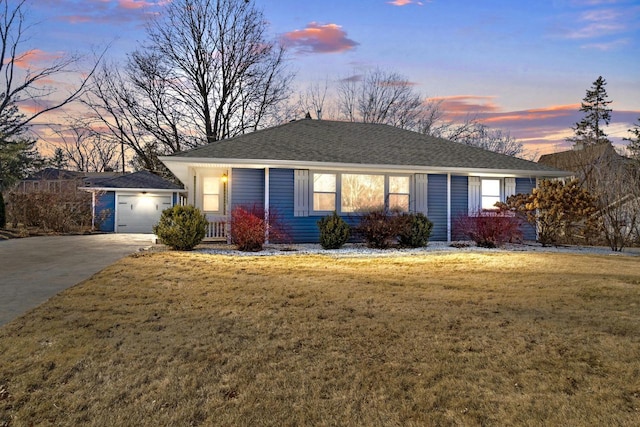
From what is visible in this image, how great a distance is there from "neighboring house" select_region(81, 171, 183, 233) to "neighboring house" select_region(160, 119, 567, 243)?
282 inches

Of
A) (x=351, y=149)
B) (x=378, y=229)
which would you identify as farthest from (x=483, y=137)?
(x=378, y=229)

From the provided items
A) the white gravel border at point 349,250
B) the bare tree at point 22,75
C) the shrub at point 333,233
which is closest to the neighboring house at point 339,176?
the white gravel border at point 349,250

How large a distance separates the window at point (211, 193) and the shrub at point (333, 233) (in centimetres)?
455

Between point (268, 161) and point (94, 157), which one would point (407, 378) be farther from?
Answer: point (94, 157)

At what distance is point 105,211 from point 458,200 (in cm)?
1705

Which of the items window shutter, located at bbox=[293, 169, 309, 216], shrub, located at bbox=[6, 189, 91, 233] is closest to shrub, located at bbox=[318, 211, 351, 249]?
window shutter, located at bbox=[293, 169, 309, 216]

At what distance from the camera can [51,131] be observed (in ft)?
66.9

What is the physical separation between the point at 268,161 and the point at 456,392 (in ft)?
31.6

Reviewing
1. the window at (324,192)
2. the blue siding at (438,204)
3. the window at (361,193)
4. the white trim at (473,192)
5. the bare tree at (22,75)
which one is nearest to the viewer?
the window at (324,192)

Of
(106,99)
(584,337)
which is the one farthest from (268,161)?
(106,99)

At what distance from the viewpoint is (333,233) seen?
11.1m

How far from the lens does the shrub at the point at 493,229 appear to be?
Answer: 11.7 meters

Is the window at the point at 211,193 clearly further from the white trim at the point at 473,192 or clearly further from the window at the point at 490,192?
the window at the point at 490,192

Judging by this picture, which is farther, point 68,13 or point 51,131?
point 51,131
